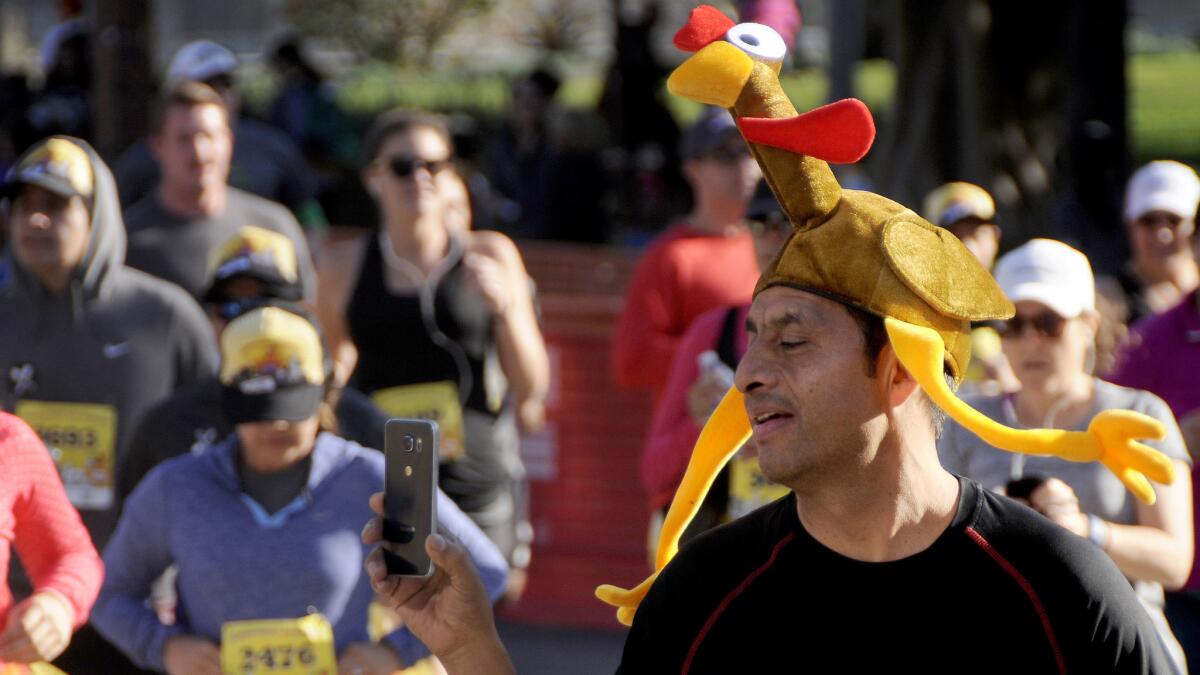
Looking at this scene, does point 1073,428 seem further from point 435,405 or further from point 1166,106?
point 1166,106

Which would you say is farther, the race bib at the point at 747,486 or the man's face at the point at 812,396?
the race bib at the point at 747,486

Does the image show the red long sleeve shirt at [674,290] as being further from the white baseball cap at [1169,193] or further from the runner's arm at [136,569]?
the runner's arm at [136,569]

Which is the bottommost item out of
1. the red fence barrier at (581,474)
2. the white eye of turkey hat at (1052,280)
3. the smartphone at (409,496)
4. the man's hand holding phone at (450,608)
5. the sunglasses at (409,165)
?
the red fence barrier at (581,474)

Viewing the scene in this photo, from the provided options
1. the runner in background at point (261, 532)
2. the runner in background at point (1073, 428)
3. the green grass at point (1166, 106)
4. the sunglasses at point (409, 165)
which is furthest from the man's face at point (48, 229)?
the green grass at point (1166, 106)

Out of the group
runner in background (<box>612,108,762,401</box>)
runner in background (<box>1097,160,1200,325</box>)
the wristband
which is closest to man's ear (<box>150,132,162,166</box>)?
runner in background (<box>612,108,762,401</box>)

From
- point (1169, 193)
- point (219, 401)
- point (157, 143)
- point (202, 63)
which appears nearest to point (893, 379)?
point (219, 401)

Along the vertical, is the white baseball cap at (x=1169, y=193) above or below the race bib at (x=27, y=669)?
above

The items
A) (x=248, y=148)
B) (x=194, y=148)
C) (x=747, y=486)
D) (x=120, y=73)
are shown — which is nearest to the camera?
(x=747, y=486)

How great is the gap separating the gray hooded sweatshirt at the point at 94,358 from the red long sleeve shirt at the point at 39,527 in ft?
4.76

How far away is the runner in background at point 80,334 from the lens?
578 cm

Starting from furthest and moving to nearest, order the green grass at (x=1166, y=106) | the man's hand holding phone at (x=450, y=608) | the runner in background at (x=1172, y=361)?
1. the green grass at (x=1166, y=106)
2. the runner in background at (x=1172, y=361)
3. the man's hand holding phone at (x=450, y=608)

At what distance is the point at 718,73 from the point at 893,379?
49 cm

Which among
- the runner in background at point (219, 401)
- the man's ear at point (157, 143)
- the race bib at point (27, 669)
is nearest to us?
the race bib at point (27, 669)

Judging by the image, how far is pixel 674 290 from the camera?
6363 mm
